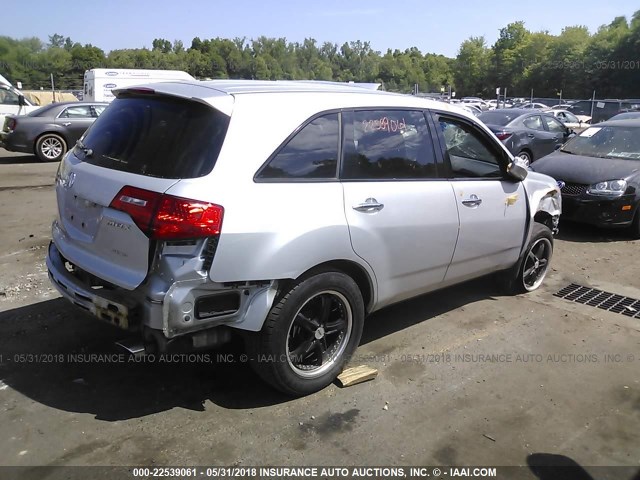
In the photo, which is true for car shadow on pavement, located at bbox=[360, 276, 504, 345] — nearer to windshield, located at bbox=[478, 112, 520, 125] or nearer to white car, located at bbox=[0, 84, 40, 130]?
windshield, located at bbox=[478, 112, 520, 125]

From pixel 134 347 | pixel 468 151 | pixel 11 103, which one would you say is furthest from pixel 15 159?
pixel 134 347

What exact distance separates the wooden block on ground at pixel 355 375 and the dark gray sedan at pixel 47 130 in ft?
38.9

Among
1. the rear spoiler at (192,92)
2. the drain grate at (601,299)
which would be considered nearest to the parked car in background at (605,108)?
the drain grate at (601,299)

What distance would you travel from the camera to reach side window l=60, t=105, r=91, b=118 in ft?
46.7

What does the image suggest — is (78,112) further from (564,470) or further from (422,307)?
(564,470)

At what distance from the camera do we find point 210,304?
3002 mm

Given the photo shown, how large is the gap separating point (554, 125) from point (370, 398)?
41.8 feet

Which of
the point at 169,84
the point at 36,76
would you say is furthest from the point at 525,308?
the point at 36,76

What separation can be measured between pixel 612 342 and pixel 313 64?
104978 millimetres

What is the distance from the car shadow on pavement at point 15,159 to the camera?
46.4ft

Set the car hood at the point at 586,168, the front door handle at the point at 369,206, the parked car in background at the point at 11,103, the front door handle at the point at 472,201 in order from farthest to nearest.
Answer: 1. the parked car in background at the point at 11,103
2. the car hood at the point at 586,168
3. the front door handle at the point at 472,201
4. the front door handle at the point at 369,206

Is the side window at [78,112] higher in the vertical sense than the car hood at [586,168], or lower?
higher

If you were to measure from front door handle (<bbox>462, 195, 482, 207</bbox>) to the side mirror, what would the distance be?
19.3 inches

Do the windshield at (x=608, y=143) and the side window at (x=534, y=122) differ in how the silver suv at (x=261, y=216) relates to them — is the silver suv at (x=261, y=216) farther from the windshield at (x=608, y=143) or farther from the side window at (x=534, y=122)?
the side window at (x=534, y=122)
